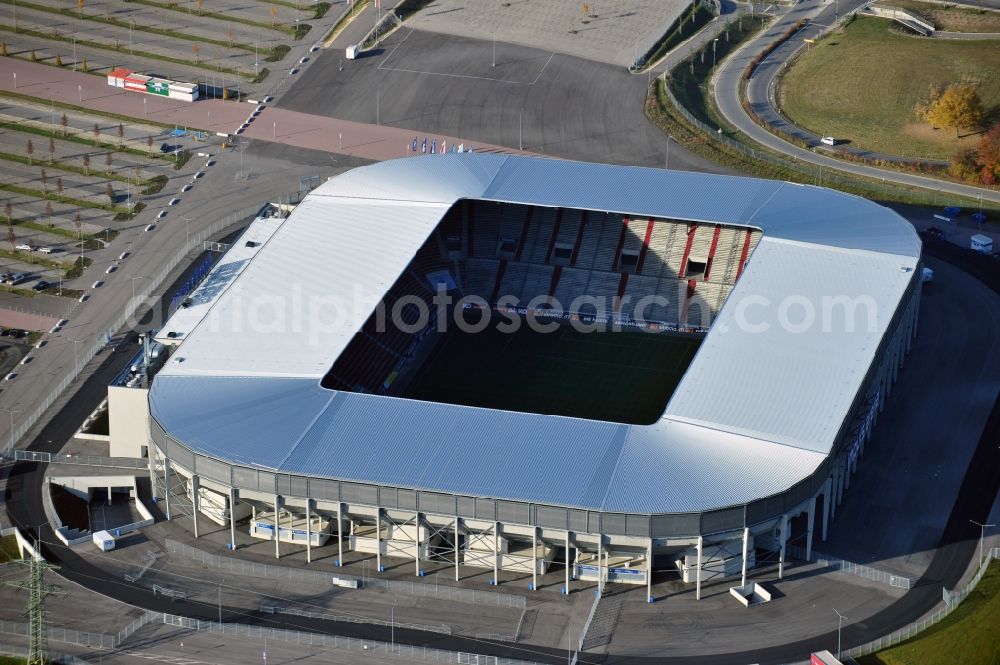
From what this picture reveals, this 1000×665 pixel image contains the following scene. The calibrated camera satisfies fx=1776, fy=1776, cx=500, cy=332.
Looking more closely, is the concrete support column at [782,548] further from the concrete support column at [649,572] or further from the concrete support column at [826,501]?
the concrete support column at [649,572]

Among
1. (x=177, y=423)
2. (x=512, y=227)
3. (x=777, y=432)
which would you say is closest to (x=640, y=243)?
(x=512, y=227)

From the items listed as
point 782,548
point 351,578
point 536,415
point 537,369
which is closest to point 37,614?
point 351,578

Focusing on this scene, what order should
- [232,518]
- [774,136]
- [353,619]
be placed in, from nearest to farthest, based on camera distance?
[353,619]
[232,518]
[774,136]

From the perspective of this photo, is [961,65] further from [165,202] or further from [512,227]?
[165,202]

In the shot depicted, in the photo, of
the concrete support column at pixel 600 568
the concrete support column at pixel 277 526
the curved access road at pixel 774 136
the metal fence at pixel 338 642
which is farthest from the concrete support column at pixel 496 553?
the curved access road at pixel 774 136

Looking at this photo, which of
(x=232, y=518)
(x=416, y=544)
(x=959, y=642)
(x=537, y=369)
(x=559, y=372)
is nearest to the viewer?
(x=959, y=642)

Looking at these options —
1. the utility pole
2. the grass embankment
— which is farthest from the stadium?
the grass embankment

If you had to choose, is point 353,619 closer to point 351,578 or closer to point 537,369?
point 351,578
